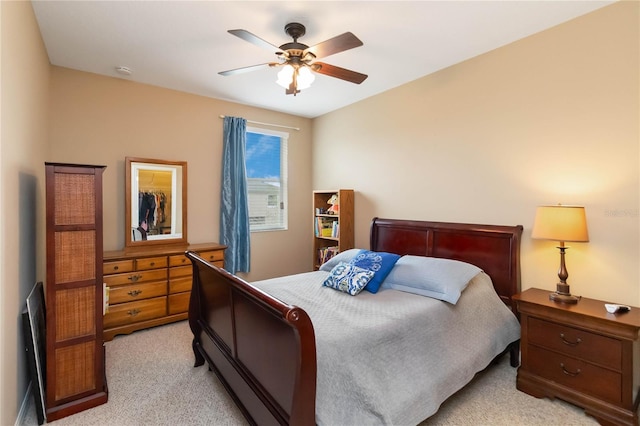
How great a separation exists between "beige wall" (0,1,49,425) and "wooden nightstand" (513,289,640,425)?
10.5 ft

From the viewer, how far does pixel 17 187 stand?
1.87 m

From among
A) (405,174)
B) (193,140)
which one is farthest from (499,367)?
(193,140)

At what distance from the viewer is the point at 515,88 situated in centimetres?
268

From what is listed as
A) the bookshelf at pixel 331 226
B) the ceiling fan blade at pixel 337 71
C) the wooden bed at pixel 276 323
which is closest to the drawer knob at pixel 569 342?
the wooden bed at pixel 276 323

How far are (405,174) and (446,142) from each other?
23.1 inches

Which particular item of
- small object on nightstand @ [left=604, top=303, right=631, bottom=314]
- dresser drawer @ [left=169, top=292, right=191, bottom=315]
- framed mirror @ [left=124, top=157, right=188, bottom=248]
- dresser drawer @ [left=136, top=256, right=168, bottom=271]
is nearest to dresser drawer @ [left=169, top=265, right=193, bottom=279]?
dresser drawer @ [left=136, top=256, right=168, bottom=271]

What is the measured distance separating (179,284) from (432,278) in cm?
266

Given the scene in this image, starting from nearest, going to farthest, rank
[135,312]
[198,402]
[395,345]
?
1. [395,345]
2. [198,402]
3. [135,312]

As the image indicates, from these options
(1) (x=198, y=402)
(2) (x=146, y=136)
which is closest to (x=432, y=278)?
(1) (x=198, y=402)

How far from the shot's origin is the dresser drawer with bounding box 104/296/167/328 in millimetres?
3053

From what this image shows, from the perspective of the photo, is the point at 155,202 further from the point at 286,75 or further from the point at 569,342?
the point at 569,342

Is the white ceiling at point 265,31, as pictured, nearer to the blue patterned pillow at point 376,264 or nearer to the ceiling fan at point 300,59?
the ceiling fan at point 300,59

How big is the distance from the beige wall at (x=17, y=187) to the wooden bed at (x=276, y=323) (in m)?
1.05

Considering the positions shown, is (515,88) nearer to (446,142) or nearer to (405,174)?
(446,142)
